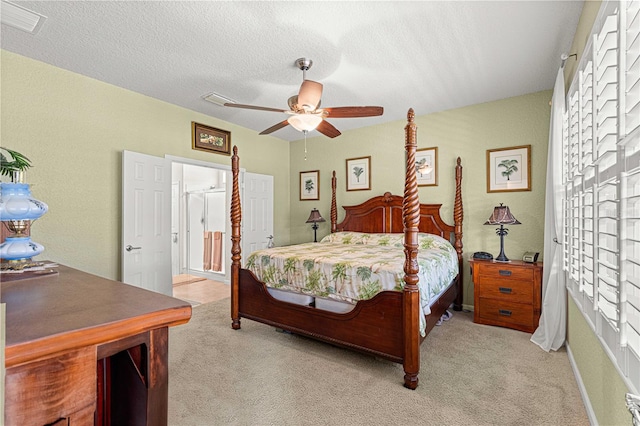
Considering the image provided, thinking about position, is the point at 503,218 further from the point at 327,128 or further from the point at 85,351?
the point at 85,351

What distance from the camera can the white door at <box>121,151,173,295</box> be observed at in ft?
11.5

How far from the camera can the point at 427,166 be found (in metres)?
4.39

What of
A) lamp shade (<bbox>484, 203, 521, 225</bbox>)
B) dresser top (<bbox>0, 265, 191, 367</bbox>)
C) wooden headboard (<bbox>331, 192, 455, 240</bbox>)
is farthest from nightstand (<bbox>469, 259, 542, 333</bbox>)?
dresser top (<bbox>0, 265, 191, 367</bbox>)

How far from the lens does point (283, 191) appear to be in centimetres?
587

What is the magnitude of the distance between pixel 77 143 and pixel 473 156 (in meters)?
4.63

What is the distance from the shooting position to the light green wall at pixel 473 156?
3.65 meters

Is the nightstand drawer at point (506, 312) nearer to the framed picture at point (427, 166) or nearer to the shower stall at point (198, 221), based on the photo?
the framed picture at point (427, 166)

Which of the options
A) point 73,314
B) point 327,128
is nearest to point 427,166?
point 327,128

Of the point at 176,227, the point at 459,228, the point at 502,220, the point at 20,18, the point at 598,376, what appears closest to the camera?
the point at 598,376

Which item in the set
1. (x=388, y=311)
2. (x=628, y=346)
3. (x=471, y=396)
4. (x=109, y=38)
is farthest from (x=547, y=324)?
(x=109, y=38)

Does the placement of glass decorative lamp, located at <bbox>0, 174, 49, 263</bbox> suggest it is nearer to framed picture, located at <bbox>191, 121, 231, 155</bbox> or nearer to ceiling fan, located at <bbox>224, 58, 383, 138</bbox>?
ceiling fan, located at <bbox>224, 58, 383, 138</bbox>

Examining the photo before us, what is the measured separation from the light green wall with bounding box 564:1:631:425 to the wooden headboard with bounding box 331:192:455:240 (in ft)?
6.04

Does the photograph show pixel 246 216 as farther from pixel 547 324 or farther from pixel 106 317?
pixel 106 317

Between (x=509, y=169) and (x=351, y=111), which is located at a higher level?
(x=351, y=111)
